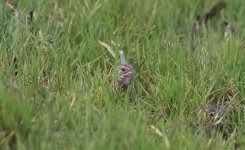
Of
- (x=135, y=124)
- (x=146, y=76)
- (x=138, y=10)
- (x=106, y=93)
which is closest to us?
(x=135, y=124)

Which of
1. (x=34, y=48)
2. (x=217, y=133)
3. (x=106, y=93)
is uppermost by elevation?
(x=34, y=48)

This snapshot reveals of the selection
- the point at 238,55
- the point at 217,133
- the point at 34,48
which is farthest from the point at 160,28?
the point at 217,133

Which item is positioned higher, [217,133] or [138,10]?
[138,10]

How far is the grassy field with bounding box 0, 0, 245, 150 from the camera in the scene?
9.45 feet

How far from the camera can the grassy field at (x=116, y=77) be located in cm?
288

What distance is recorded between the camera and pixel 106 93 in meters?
3.32

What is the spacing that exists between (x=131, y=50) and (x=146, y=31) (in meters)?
0.21

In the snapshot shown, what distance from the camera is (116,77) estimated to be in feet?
11.5

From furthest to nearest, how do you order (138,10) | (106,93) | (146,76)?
(138,10) < (146,76) < (106,93)

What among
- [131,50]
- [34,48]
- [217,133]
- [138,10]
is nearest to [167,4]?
[138,10]

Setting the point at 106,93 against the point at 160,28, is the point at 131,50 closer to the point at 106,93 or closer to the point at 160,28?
the point at 160,28

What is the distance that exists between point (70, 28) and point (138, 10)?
56cm

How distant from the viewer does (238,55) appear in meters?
3.88

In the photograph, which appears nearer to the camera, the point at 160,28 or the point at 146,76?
the point at 146,76
